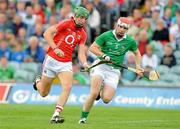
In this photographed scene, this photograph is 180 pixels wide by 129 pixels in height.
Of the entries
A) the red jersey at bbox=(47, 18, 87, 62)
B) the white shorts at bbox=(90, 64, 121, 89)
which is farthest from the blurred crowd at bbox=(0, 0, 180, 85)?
the red jersey at bbox=(47, 18, 87, 62)

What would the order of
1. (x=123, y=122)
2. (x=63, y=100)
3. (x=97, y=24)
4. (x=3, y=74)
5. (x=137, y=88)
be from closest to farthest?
(x=63, y=100), (x=123, y=122), (x=137, y=88), (x=3, y=74), (x=97, y=24)

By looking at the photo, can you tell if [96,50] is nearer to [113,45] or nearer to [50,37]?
[113,45]

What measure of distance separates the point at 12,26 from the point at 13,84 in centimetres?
431

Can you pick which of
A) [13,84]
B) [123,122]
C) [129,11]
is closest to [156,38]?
[129,11]

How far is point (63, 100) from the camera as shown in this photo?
15.9 m

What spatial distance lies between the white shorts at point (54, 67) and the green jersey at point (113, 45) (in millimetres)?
932

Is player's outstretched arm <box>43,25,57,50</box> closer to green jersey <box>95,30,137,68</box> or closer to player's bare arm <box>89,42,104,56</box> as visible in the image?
player's bare arm <box>89,42,104,56</box>

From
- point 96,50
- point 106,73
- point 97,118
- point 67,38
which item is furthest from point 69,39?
point 97,118

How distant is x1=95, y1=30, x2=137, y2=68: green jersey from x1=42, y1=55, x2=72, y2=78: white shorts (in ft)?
3.06

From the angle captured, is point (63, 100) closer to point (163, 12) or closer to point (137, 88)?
point (137, 88)

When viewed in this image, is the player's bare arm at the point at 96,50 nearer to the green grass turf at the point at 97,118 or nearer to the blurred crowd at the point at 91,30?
the green grass turf at the point at 97,118

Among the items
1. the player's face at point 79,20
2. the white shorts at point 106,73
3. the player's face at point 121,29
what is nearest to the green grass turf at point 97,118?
the white shorts at point 106,73

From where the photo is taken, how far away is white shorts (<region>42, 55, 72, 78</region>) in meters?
16.4

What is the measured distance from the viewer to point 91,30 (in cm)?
2764
